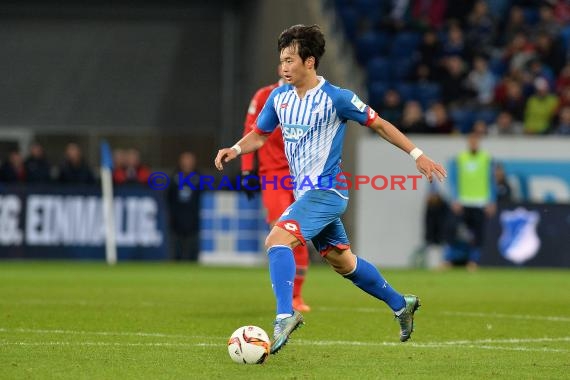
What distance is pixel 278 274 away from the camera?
7980 millimetres

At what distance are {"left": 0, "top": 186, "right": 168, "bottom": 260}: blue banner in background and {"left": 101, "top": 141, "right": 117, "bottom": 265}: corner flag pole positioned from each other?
0.11 m

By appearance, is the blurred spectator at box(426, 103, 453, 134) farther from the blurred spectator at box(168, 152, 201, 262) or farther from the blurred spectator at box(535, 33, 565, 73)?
the blurred spectator at box(168, 152, 201, 262)

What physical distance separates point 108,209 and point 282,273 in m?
13.7

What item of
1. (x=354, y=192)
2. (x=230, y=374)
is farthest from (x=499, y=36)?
(x=230, y=374)

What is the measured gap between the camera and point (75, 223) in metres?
21.9

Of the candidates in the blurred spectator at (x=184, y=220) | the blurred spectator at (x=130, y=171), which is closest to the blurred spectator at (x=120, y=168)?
the blurred spectator at (x=130, y=171)

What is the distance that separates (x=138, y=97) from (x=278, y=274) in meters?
21.0

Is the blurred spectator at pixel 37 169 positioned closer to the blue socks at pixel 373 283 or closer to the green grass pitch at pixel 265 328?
the green grass pitch at pixel 265 328

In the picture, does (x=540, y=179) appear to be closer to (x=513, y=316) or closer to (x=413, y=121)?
(x=413, y=121)

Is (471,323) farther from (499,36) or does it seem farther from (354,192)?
(499,36)

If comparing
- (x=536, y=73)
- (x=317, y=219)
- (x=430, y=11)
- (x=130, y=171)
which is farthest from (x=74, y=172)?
(x=317, y=219)

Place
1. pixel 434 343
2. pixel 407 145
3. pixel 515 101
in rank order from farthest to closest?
pixel 515 101 → pixel 434 343 → pixel 407 145

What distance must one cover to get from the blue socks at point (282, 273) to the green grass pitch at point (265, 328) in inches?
15.5

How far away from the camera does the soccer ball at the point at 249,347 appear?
7598mm
